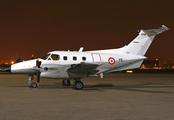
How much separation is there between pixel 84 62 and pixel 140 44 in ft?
24.0

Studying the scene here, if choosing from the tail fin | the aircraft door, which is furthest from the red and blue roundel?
the tail fin

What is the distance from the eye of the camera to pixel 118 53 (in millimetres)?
19422

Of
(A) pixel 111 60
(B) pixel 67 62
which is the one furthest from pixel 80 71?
(A) pixel 111 60

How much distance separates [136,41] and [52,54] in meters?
8.25

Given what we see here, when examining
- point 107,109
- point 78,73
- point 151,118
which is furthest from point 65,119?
point 78,73

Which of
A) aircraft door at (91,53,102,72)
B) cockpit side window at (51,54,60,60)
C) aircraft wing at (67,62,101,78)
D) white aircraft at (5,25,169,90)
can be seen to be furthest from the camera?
aircraft door at (91,53,102,72)

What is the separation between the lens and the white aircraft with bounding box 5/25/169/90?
16.2 m

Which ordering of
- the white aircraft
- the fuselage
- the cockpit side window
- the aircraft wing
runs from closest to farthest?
the aircraft wing < the white aircraft < the fuselage < the cockpit side window

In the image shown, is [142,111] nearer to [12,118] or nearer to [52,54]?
[12,118]

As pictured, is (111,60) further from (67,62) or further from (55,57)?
(55,57)

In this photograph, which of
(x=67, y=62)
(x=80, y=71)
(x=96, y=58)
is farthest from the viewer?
(x=96, y=58)

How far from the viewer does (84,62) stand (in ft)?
49.8

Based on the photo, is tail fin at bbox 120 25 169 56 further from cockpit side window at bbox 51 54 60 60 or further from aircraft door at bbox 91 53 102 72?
cockpit side window at bbox 51 54 60 60

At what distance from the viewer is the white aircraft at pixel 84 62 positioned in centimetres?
1623
